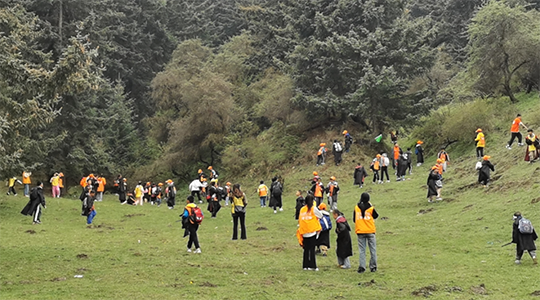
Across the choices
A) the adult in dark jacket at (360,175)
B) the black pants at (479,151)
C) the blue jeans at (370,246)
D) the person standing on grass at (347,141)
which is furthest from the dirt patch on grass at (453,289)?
the person standing on grass at (347,141)

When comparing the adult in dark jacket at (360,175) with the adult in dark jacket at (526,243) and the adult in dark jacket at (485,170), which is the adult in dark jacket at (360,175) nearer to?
the adult in dark jacket at (485,170)

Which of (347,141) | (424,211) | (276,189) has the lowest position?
(424,211)

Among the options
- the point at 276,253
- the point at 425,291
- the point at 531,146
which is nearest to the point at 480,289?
the point at 425,291

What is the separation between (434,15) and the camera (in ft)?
236

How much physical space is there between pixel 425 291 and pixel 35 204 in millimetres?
18686

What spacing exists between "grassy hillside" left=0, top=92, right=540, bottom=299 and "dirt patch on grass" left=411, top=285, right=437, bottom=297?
0.02 meters

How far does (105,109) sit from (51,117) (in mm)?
37520

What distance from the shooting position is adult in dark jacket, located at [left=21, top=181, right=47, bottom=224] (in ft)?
74.2

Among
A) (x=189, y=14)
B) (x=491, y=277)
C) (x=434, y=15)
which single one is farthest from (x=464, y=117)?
(x=189, y=14)

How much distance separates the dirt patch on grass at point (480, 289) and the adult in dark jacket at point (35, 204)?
1871cm

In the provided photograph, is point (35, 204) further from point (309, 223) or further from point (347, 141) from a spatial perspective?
point (347, 141)

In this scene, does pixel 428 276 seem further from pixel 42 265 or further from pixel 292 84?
pixel 292 84

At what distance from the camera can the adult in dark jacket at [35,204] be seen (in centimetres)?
2261

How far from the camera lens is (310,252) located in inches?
507
